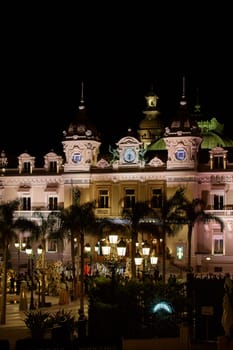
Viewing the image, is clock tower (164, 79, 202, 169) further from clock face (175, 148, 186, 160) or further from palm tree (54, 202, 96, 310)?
palm tree (54, 202, 96, 310)

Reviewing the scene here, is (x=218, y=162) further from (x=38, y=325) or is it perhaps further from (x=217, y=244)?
(x=38, y=325)

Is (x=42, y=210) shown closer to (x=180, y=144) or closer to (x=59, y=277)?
(x=180, y=144)

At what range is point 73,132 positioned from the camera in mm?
73875

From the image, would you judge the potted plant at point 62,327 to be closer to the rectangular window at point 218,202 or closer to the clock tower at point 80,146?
the rectangular window at point 218,202

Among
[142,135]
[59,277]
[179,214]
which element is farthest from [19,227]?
[142,135]

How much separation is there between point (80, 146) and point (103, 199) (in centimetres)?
509

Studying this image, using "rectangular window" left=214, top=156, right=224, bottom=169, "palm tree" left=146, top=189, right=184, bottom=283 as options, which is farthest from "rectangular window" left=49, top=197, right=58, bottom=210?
"palm tree" left=146, top=189, right=184, bottom=283

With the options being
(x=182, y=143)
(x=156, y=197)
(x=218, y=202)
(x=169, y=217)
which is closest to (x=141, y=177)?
(x=156, y=197)

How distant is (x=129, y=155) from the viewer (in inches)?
2844

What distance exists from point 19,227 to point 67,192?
30808 mm

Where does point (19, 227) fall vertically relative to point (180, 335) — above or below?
above

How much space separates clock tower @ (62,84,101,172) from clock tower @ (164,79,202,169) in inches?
283

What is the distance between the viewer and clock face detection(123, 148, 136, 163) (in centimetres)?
7212

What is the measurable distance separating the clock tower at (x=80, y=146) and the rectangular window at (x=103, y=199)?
2.55 meters
